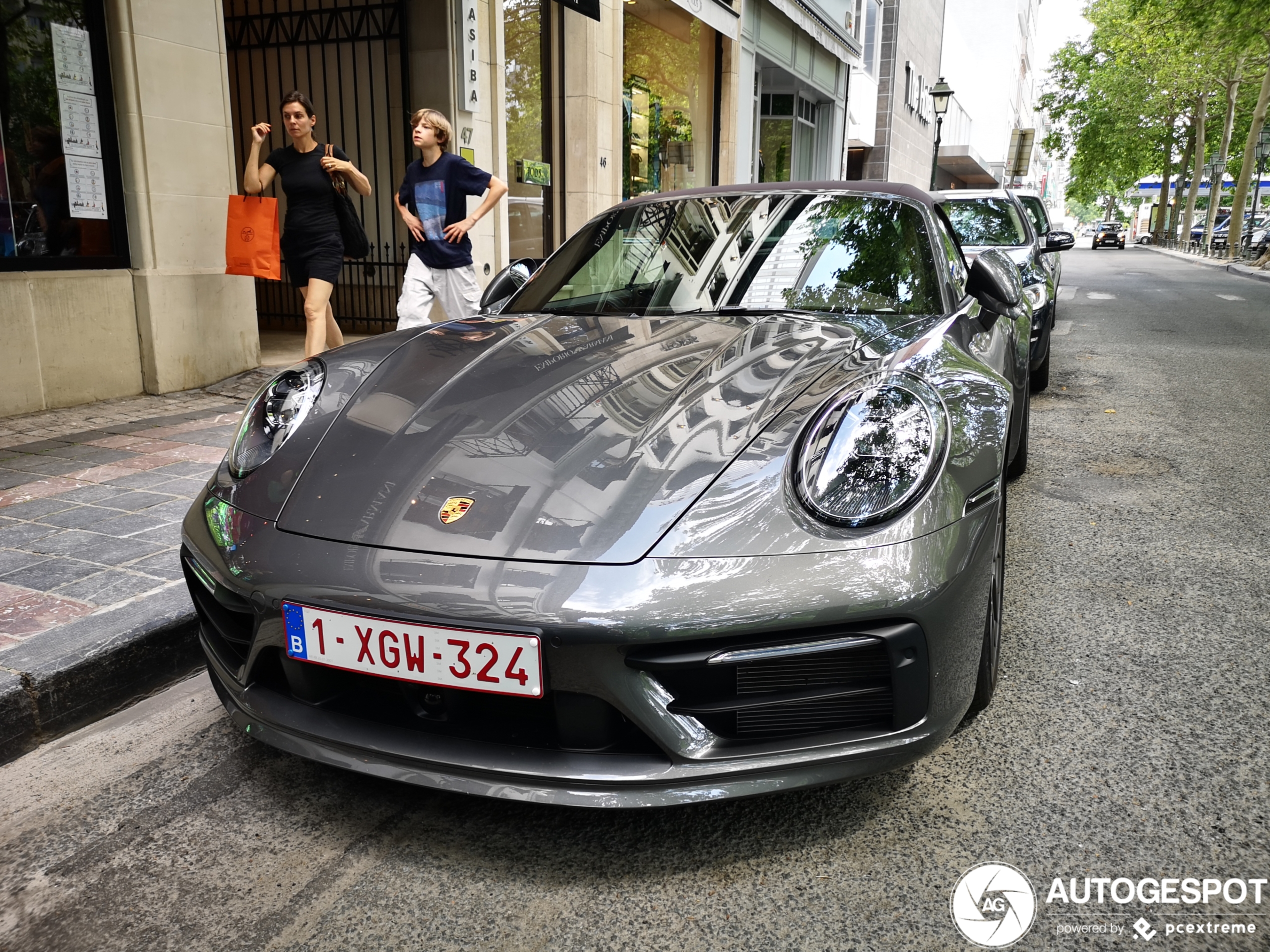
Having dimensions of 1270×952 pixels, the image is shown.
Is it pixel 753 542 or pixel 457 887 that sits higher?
pixel 753 542

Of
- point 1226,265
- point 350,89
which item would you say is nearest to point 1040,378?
point 350,89

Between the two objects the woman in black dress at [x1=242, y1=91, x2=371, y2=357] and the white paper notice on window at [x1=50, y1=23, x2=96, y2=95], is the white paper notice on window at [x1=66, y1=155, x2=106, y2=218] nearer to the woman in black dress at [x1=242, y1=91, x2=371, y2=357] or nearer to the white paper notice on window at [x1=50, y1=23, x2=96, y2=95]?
the white paper notice on window at [x1=50, y1=23, x2=96, y2=95]

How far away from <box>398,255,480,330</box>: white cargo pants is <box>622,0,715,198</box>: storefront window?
725 cm

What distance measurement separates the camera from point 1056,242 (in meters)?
8.98

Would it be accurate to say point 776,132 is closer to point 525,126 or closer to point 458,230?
point 525,126

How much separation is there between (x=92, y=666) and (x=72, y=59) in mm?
4599

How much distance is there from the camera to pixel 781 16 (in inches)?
680

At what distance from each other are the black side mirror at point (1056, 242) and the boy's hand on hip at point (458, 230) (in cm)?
583

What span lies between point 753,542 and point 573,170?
980 centimetres

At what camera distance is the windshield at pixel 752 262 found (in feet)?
9.18

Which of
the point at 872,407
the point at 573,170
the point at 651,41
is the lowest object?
the point at 872,407

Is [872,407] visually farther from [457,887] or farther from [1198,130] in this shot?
[1198,130]

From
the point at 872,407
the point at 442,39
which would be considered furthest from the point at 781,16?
the point at 872,407

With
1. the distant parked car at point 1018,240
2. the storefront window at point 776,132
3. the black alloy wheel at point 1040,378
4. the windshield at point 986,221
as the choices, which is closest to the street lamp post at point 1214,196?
the storefront window at point 776,132
